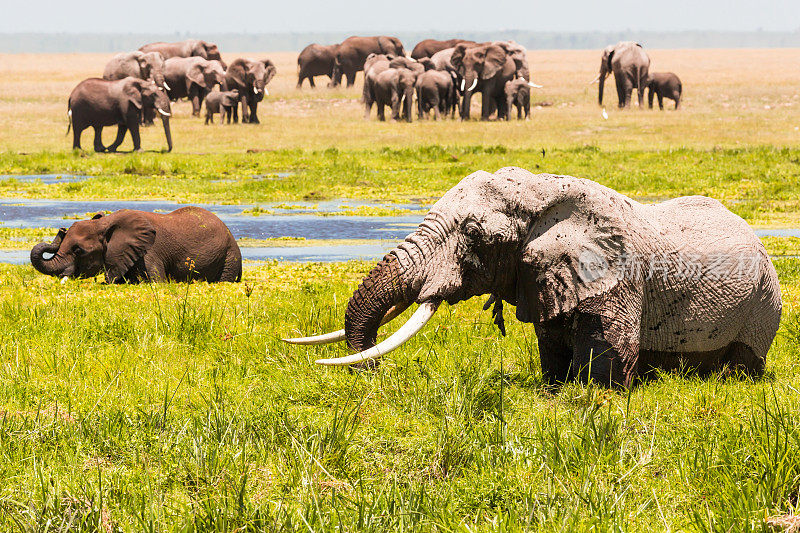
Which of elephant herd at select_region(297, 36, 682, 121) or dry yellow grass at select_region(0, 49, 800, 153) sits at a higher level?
elephant herd at select_region(297, 36, 682, 121)

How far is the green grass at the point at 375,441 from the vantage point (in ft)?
12.7

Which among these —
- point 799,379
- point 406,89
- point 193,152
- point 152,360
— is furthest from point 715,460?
point 406,89

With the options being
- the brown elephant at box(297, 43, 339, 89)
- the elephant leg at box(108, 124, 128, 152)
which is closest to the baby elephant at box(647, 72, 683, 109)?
the brown elephant at box(297, 43, 339, 89)

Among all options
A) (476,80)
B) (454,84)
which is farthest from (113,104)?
(454,84)

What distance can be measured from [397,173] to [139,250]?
11068 mm

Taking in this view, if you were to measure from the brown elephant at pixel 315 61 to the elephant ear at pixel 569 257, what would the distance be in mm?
57409

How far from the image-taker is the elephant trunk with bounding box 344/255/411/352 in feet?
17.1

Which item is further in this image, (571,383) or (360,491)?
(571,383)

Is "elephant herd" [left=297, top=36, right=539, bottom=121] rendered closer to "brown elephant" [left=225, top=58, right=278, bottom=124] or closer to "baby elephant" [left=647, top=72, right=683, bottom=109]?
"brown elephant" [left=225, top=58, right=278, bottom=124]

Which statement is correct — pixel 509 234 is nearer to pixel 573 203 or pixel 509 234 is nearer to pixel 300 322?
pixel 573 203

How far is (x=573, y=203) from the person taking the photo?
5.42 metres

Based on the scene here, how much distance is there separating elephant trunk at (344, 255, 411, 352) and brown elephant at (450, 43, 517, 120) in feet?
107

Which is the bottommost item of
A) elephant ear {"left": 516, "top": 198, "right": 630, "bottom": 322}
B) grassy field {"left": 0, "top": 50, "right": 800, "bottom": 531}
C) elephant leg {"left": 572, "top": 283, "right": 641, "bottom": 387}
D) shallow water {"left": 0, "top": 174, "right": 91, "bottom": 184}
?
shallow water {"left": 0, "top": 174, "right": 91, "bottom": 184}

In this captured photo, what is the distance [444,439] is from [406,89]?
34.1 m
